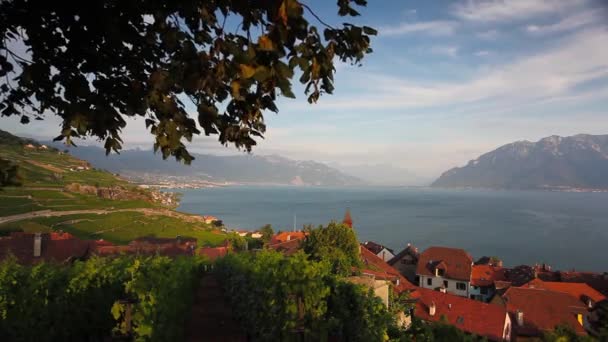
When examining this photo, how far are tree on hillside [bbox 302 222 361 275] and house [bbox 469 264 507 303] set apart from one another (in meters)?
16.9

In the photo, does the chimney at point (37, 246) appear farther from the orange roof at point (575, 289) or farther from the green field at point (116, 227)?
the orange roof at point (575, 289)

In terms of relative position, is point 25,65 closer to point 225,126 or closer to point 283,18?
point 225,126

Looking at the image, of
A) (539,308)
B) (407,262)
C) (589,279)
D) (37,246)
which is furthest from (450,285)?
(37,246)

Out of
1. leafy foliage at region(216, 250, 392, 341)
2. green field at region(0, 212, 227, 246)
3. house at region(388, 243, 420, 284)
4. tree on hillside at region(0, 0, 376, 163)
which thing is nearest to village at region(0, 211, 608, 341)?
house at region(388, 243, 420, 284)

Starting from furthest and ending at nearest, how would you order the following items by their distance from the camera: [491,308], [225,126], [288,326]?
[491,308], [288,326], [225,126]

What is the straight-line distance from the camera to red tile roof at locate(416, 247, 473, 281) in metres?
39.7

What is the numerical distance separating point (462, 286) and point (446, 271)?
2.08m

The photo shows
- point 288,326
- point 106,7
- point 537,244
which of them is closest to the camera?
point 106,7

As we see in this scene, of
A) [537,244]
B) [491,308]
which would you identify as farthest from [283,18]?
[537,244]

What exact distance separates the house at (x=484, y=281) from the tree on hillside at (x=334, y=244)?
55.4 feet

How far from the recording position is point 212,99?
3.06 m

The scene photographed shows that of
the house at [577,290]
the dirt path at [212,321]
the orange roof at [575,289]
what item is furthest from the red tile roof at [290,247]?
the orange roof at [575,289]

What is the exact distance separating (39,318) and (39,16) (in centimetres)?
1010

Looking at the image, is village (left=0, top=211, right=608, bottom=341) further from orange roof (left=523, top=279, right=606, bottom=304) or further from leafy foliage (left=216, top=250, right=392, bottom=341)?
leafy foliage (left=216, top=250, right=392, bottom=341)
